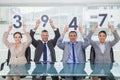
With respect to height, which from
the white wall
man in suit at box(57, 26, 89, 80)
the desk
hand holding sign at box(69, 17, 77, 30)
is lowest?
the desk

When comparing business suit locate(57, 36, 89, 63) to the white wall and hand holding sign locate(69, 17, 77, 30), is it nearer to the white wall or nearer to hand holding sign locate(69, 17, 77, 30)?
hand holding sign locate(69, 17, 77, 30)

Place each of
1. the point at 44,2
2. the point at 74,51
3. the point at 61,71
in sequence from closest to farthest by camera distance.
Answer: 1. the point at 61,71
2. the point at 74,51
3. the point at 44,2

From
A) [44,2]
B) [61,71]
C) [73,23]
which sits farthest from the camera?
[44,2]

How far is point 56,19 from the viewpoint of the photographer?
17.6ft

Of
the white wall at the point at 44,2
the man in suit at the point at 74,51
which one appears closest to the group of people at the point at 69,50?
the man in suit at the point at 74,51

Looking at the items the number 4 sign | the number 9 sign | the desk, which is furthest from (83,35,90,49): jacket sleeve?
the number 9 sign

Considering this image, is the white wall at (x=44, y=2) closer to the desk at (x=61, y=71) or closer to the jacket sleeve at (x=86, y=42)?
the jacket sleeve at (x=86, y=42)

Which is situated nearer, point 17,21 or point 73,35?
point 73,35

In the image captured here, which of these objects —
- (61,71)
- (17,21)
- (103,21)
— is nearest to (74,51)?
(103,21)

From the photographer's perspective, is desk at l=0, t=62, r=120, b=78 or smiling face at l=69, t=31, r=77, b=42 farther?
smiling face at l=69, t=31, r=77, b=42

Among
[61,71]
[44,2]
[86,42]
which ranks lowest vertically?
[61,71]

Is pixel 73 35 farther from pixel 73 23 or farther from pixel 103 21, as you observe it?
pixel 103 21

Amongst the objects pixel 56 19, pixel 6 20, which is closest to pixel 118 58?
pixel 56 19

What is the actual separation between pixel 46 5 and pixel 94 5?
0.92 metres
